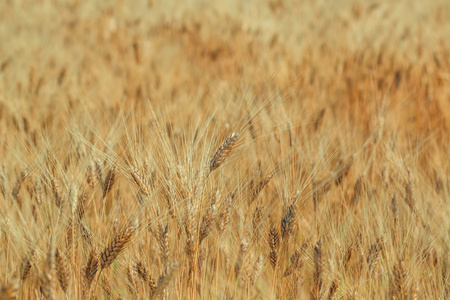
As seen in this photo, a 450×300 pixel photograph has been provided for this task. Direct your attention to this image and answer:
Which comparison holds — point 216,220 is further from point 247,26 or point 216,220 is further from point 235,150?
point 247,26

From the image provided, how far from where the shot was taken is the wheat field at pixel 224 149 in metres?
1.03

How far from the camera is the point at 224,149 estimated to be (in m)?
1.02

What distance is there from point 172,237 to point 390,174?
2.88 feet

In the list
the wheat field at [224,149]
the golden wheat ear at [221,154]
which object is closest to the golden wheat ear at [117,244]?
the wheat field at [224,149]

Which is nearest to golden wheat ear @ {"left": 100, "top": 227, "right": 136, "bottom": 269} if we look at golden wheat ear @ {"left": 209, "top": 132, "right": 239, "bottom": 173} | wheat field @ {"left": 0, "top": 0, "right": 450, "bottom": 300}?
wheat field @ {"left": 0, "top": 0, "right": 450, "bottom": 300}

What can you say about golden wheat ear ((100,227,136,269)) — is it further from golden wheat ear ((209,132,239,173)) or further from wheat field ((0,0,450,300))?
golden wheat ear ((209,132,239,173))

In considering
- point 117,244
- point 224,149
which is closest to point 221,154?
point 224,149

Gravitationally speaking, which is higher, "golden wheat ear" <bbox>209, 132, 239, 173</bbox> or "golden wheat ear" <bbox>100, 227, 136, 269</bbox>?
"golden wheat ear" <bbox>209, 132, 239, 173</bbox>

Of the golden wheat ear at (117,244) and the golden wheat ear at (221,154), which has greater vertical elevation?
the golden wheat ear at (221,154)

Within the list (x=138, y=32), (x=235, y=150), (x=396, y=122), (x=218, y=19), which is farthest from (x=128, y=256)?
(x=218, y=19)

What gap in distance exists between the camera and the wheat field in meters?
1.03

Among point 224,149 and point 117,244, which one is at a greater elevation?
point 224,149

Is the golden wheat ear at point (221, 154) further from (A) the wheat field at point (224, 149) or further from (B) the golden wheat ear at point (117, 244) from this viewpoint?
(B) the golden wheat ear at point (117, 244)

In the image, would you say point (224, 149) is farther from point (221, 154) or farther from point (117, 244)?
point (117, 244)
